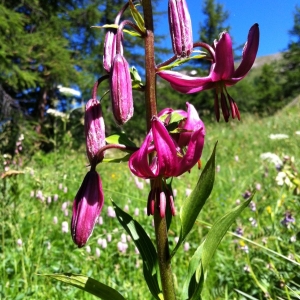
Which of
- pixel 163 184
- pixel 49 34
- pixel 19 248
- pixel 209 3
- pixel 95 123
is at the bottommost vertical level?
pixel 19 248

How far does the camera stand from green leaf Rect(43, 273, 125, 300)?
820 mm

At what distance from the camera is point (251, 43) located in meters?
0.79

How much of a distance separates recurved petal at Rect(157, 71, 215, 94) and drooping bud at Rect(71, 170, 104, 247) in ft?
0.89

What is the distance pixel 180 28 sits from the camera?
33.5 inches

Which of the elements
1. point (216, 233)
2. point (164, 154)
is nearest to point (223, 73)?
point (164, 154)

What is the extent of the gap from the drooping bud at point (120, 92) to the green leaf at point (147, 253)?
11.2 inches

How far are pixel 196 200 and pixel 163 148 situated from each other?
0.61 ft

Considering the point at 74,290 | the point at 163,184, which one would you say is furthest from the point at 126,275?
the point at 163,184

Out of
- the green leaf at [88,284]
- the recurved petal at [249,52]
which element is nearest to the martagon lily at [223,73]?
the recurved petal at [249,52]

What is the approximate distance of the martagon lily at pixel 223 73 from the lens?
2.56 ft

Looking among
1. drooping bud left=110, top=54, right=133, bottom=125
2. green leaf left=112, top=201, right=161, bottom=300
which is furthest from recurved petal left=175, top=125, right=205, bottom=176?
green leaf left=112, top=201, right=161, bottom=300

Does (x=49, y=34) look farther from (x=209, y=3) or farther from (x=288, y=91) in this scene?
(x=288, y=91)

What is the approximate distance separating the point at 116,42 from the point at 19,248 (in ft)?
3.59

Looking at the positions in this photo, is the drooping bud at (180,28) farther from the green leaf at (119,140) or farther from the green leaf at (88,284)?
the green leaf at (88,284)
